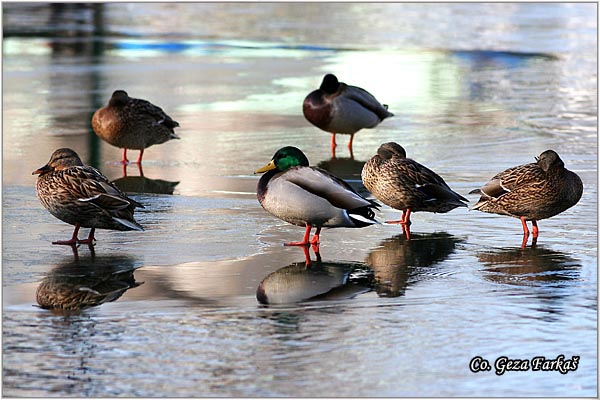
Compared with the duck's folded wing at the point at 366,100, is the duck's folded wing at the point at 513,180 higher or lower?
lower

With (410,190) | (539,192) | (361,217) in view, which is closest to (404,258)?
(361,217)

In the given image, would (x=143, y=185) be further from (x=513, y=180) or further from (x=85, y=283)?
(x=85, y=283)

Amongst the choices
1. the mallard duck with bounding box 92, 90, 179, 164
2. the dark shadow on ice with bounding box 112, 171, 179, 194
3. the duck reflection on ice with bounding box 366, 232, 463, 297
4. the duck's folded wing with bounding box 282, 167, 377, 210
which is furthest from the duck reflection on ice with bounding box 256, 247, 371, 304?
the mallard duck with bounding box 92, 90, 179, 164

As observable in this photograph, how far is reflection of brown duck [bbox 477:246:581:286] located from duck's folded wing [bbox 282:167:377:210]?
951 mm

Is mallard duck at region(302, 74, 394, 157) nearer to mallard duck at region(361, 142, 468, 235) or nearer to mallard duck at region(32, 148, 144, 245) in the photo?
mallard duck at region(361, 142, 468, 235)

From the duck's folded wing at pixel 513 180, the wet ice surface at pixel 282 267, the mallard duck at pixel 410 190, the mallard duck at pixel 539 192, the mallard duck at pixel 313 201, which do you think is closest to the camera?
the wet ice surface at pixel 282 267

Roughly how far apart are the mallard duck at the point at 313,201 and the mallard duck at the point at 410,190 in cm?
68

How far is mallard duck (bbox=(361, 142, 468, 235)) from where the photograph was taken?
9312mm

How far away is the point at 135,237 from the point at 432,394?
12.9ft

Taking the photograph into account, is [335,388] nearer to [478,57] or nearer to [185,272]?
[185,272]

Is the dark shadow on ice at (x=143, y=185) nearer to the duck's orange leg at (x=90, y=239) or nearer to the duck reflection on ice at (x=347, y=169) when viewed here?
the duck reflection on ice at (x=347, y=169)

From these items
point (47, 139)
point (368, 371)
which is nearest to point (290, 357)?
point (368, 371)

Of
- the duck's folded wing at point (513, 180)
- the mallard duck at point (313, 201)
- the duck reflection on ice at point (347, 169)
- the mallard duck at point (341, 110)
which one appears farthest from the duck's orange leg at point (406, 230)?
the mallard duck at point (341, 110)

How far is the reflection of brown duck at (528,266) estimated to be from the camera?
24.7ft
